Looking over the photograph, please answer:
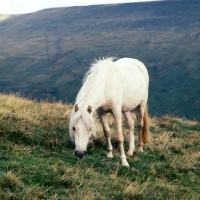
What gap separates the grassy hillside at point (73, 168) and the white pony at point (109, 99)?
54 centimetres

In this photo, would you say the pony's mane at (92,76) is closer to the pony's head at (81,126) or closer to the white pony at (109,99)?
the white pony at (109,99)

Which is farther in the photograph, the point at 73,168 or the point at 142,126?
the point at 142,126

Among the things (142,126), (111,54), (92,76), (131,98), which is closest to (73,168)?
(92,76)

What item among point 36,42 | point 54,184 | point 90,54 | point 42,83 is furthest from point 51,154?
point 36,42

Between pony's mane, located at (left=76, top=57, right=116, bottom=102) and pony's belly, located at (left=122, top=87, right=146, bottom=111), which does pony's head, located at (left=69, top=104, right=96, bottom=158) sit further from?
pony's belly, located at (left=122, top=87, right=146, bottom=111)

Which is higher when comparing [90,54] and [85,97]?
[85,97]

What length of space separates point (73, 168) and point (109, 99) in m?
2.33

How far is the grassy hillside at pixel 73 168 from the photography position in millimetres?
5762

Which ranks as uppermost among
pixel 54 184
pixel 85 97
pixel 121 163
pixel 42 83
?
pixel 85 97

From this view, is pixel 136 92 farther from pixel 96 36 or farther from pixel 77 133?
pixel 96 36

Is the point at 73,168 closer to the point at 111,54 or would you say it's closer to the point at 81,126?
the point at 81,126

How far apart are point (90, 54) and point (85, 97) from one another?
15442cm

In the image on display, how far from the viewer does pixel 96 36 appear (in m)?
197

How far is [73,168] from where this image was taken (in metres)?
6.88
